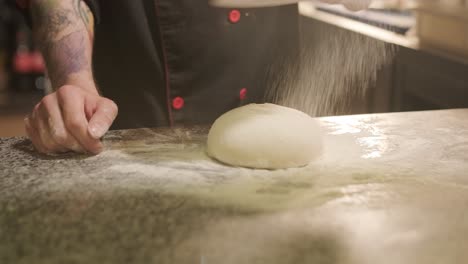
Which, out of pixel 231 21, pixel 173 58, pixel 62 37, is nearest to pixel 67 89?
pixel 62 37

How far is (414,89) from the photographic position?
1.88 metres

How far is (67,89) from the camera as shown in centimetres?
105

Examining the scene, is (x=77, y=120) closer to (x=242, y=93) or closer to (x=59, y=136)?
(x=59, y=136)

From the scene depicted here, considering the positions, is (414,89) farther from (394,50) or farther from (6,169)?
(6,169)

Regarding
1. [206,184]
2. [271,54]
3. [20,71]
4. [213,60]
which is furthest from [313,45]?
[20,71]


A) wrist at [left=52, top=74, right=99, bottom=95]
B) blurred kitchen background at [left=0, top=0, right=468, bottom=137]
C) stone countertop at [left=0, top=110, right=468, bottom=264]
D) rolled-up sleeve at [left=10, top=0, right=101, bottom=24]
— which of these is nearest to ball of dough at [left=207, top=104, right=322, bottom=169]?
stone countertop at [left=0, top=110, right=468, bottom=264]

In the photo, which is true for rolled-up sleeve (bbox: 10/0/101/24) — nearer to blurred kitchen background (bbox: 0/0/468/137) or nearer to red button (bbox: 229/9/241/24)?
red button (bbox: 229/9/241/24)

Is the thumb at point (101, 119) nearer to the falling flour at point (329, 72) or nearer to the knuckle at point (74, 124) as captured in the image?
the knuckle at point (74, 124)

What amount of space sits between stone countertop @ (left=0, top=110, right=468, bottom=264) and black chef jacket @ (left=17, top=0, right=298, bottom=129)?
0.42 m

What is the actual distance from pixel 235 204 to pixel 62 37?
78cm

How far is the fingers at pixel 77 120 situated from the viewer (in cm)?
100

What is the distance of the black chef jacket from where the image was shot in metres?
1.50

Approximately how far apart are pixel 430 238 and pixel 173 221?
1.08ft

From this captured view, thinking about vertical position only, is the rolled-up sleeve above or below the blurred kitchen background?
above
